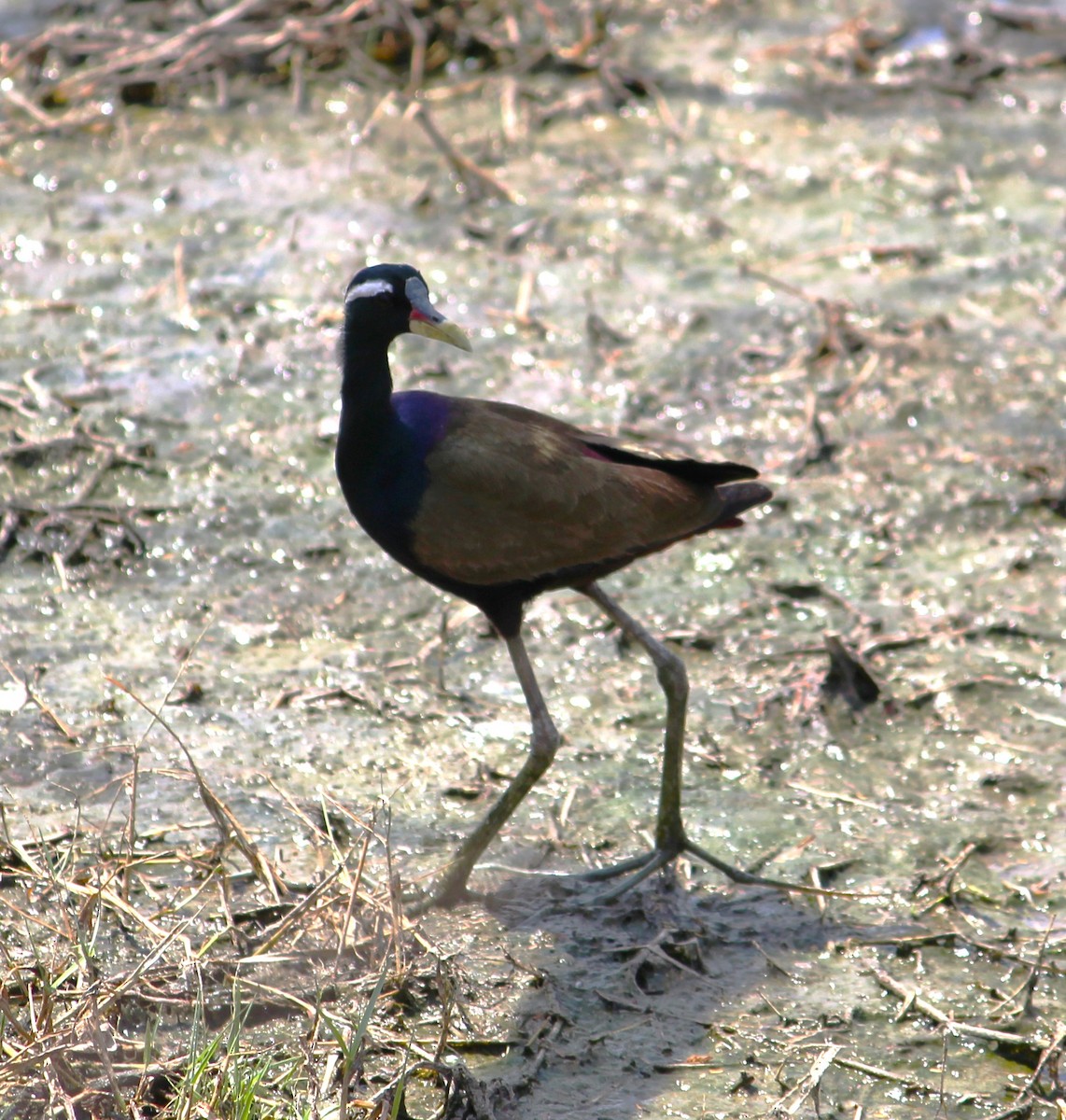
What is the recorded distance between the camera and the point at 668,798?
4.07 meters

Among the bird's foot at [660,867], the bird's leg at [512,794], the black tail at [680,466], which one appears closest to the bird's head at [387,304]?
the black tail at [680,466]

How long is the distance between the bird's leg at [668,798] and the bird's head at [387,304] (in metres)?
0.87

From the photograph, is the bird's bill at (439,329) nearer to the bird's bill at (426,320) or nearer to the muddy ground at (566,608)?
the bird's bill at (426,320)

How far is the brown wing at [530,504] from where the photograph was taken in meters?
3.89

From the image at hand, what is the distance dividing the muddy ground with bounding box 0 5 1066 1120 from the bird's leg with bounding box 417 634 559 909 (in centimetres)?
8

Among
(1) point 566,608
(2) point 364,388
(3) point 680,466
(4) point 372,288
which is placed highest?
(4) point 372,288

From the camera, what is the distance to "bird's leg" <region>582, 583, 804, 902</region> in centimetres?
401

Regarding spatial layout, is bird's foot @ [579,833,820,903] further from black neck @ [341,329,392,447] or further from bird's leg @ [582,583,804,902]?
black neck @ [341,329,392,447]

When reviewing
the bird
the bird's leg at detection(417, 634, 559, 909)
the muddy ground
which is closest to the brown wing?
the bird

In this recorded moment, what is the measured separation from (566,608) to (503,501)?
1.25 metres

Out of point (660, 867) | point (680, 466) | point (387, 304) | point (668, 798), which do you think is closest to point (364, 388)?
point (387, 304)

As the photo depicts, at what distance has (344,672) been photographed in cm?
471

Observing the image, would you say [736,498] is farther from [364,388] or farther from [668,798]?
[364,388]

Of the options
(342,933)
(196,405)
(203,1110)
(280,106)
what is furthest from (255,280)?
(203,1110)
